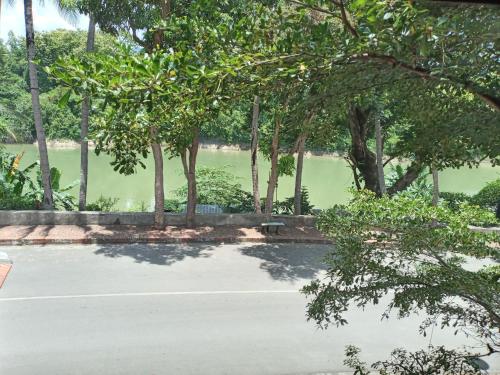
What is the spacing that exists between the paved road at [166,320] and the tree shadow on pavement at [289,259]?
0.07m

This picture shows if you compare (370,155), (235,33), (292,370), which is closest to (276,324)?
(292,370)

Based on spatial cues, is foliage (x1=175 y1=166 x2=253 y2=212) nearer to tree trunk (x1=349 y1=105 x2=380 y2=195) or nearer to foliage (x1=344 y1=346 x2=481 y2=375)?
tree trunk (x1=349 y1=105 x2=380 y2=195)

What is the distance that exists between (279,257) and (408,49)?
9256mm

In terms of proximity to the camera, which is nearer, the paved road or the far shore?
the paved road

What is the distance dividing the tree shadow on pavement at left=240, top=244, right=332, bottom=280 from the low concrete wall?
1.72 meters

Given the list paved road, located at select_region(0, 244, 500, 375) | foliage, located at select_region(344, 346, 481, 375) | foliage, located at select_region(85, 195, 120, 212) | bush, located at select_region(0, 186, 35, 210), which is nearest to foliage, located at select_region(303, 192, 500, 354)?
foliage, located at select_region(344, 346, 481, 375)

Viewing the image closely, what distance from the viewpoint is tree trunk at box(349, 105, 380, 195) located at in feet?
51.3

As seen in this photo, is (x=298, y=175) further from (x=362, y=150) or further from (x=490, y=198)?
(x=490, y=198)

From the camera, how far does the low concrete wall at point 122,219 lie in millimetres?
12758

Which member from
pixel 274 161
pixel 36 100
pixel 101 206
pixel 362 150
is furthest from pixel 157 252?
pixel 362 150

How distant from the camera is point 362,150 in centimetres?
1609

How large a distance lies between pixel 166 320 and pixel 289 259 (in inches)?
186

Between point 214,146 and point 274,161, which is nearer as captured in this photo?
point 274,161

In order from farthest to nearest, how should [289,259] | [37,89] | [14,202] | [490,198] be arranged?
1. [490,198]
2. [14,202]
3. [37,89]
4. [289,259]
